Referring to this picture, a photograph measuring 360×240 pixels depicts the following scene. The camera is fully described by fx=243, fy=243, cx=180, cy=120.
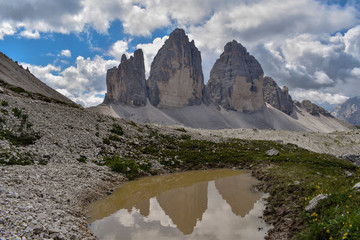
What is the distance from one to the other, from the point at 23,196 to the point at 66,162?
8455 mm

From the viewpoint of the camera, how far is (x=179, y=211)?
13578 mm

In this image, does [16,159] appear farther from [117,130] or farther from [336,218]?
[336,218]

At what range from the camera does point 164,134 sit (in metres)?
35.8

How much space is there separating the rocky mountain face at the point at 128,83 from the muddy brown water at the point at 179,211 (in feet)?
559

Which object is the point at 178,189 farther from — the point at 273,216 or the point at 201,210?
the point at 273,216

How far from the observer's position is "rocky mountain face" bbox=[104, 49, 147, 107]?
18625 cm

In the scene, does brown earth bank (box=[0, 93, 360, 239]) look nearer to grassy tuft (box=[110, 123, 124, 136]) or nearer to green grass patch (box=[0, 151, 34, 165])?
green grass patch (box=[0, 151, 34, 165])

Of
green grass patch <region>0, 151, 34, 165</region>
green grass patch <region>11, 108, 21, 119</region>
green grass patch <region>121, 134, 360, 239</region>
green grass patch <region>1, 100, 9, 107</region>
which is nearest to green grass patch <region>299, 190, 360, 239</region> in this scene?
green grass patch <region>121, 134, 360, 239</region>

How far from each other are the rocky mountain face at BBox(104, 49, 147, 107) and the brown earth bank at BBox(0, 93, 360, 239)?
6062 inches

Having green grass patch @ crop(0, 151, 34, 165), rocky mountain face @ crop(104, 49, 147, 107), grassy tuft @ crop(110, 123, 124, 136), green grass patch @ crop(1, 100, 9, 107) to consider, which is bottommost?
green grass patch @ crop(0, 151, 34, 165)

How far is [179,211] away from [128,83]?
18176cm

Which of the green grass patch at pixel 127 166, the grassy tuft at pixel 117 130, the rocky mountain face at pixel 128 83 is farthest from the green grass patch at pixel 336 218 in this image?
the rocky mountain face at pixel 128 83

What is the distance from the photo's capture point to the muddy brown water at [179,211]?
10.7 m

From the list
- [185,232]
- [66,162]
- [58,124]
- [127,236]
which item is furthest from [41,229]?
[58,124]
